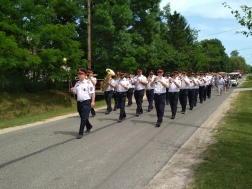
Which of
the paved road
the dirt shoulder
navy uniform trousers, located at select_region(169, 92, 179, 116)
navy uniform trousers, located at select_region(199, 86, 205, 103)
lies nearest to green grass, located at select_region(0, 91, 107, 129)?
navy uniform trousers, located at select_region(169, 92, 179, 116)

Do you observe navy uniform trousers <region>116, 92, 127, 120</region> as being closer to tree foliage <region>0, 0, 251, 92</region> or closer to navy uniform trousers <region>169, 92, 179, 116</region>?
navy uniform trousers <region>169, 92, 179, 116</region>

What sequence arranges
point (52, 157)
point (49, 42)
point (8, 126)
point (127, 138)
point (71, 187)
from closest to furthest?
point (71, 187) < point (52, 157) < point (127, 138) < point (8, 126) < point (49, 42)

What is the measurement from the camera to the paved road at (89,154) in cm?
444

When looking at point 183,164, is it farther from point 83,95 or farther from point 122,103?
point 122,103

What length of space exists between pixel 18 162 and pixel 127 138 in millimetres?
3008

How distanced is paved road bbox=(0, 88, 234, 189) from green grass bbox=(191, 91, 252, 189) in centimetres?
87

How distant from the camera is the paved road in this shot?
444 cm

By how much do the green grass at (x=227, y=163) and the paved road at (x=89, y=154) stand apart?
0.87 meters

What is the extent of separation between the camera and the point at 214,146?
620 centimetres

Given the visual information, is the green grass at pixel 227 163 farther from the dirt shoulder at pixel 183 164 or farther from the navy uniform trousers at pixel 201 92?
the navy uniform trousers at pixel 201 92

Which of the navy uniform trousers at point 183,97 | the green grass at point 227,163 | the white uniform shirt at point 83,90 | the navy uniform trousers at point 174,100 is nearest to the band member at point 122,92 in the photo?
the navy uniform trousers at point 174,100

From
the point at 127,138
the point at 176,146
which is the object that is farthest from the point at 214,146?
the point at 127,138

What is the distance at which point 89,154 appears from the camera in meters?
5.84

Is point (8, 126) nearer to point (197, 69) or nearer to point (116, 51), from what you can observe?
point (116, 51)
